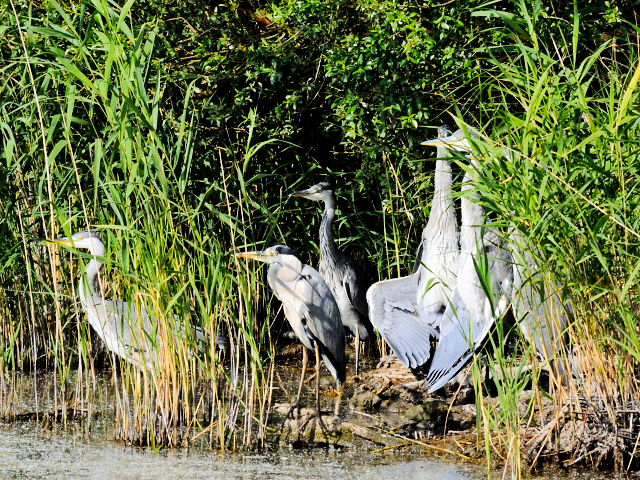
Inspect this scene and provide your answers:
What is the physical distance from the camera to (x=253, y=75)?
6191 millimetres

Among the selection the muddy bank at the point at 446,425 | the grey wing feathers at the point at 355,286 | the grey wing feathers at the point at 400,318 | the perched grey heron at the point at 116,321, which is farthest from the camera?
the grey wing feathers at the point at 355,286

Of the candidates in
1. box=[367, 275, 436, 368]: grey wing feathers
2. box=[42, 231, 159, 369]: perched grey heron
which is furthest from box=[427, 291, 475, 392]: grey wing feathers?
box=[42, 231, 159, 369]: perched grey heron

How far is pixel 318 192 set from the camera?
6688 millimetres

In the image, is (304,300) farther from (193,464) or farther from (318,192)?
(318,192)

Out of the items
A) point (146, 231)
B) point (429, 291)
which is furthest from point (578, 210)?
point (429, 291)

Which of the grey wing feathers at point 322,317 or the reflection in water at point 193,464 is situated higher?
the grey wing feathers at point 322,317

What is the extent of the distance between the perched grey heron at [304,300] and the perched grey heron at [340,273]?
1.23m

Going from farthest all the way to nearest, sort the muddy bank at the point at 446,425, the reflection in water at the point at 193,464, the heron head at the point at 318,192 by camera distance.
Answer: the heron head at the point at 318,192, the reflection in water at the point at 193,464, the muddy bank at the point at 446,425

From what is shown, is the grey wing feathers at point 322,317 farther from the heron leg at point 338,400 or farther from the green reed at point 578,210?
the green reed at point 578,210

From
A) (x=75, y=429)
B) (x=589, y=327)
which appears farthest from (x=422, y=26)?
(x=75, y=429)

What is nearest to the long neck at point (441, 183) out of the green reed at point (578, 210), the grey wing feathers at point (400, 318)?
the grey wing feathers at point (400, 318)

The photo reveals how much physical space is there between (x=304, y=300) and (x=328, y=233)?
1.47 metres

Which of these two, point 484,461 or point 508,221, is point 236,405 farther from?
point 508,221

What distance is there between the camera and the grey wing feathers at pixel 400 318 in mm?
5428
